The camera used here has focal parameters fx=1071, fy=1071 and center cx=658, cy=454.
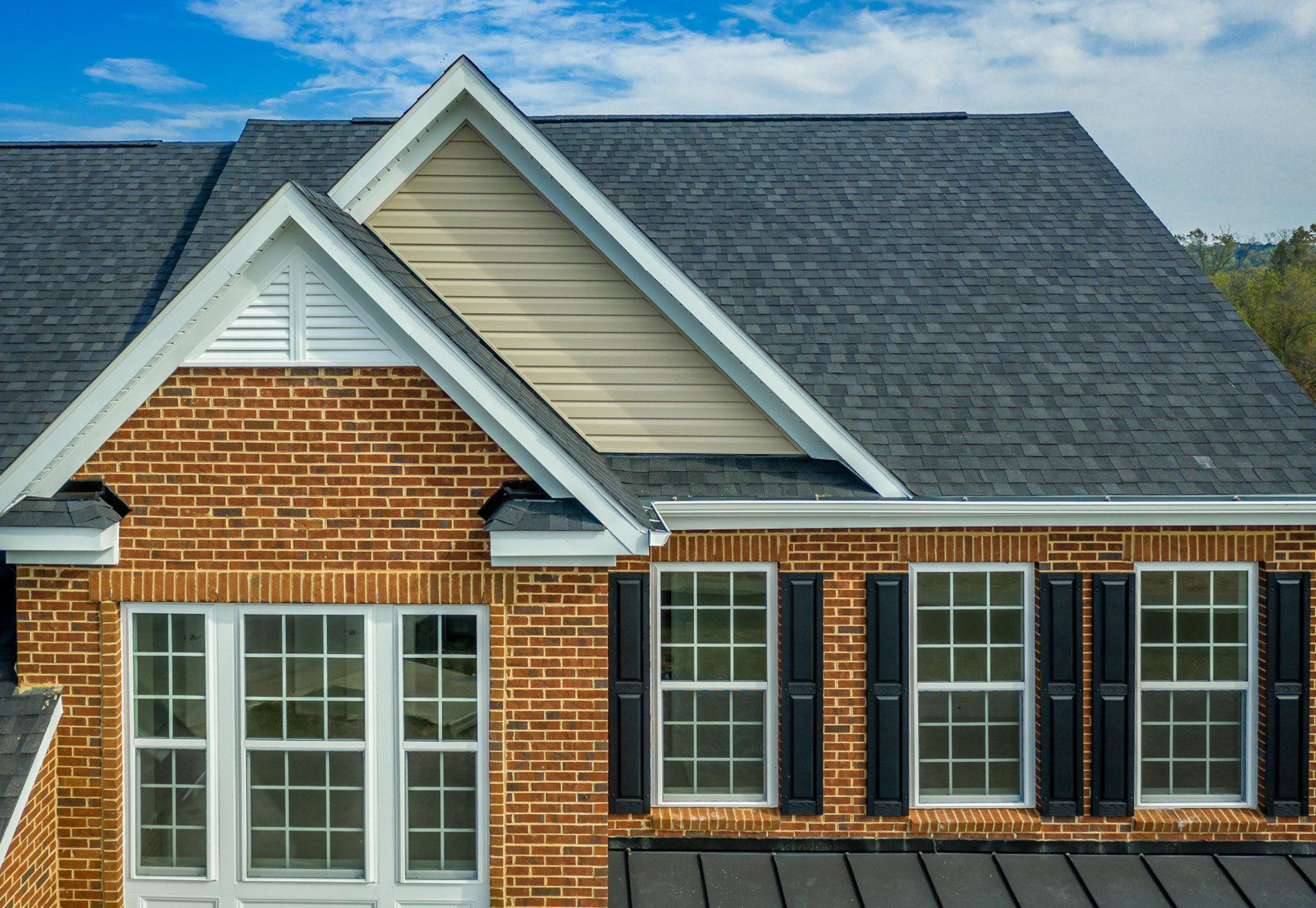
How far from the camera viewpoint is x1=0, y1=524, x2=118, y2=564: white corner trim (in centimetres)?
666

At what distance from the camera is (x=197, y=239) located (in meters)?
10.6

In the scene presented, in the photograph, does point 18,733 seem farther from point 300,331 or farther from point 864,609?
point 864,609

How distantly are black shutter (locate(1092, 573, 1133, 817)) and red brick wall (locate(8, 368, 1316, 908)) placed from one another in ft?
13.9

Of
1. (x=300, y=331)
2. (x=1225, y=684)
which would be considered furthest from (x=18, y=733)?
(x=1225, y=684)

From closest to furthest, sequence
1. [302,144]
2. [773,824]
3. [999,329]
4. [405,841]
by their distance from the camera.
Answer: [405,841] < [773,824] < [999,329] < [302,144]

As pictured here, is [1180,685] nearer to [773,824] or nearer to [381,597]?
[773,824]

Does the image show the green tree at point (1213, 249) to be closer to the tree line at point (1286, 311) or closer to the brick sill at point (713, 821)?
the tree line at point (1286, 311)

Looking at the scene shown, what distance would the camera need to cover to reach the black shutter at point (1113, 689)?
873 centimetres

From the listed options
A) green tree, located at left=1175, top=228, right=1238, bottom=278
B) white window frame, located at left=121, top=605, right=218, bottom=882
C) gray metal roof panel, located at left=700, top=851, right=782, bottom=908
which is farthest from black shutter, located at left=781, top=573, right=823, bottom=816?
green tree, located at left=1175, top=228, right=1238, bottom=278

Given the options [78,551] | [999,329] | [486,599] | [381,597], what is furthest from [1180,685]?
[78,551]

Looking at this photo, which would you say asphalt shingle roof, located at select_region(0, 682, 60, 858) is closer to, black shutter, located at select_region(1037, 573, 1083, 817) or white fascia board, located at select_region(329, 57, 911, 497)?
white fascia board, located at select_region(329, 57, 911, 497)

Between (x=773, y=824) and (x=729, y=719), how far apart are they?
893 mm

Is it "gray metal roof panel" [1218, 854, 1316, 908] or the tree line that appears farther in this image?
the tree line

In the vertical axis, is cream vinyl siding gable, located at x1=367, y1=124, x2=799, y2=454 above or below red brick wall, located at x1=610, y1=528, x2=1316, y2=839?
above
